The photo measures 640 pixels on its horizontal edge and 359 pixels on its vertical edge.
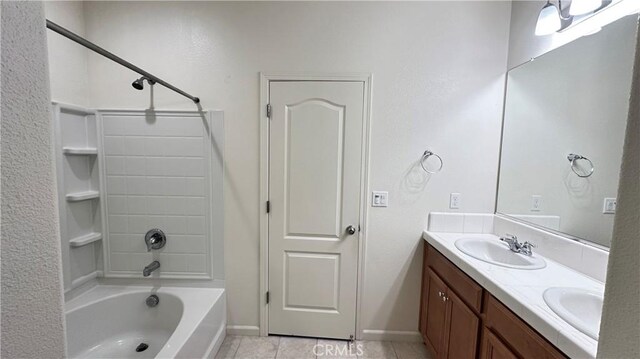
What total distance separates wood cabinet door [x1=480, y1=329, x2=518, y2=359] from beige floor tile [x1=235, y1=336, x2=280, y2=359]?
1371 mm

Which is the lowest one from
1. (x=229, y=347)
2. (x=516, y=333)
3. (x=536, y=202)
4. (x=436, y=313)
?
(x=229, y=347)

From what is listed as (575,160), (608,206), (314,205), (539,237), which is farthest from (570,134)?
(314,205)

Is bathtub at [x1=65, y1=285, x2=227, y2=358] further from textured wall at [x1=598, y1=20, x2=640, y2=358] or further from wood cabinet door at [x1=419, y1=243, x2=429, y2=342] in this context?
textured wall at [x1=598, y1=20, x2=640, y2=358]

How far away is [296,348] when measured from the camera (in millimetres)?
1842

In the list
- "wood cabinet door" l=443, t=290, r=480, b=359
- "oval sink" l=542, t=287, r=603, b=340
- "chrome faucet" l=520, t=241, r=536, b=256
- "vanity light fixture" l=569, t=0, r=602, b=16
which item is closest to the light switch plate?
"wood cabinet door" l=443, t=290, r=480, b=359

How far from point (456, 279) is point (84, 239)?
2.60 metres

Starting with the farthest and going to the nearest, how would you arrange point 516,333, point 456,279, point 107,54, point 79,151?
1. point 79,151
2. point 456,279
3. point 107,54
4. point 516,333

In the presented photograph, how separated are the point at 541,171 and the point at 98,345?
129 inches

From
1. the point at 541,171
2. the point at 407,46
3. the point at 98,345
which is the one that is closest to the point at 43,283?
the point at 98,345

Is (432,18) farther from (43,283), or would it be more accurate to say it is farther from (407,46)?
(43,283)

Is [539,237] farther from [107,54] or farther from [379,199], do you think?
[107,54]

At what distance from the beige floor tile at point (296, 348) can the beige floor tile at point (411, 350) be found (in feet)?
2.11

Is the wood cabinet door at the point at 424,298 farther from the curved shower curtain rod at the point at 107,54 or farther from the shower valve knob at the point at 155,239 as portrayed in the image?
the curved shower curtain rod at the point at 107,54

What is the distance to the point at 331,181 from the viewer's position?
1.86 meters
